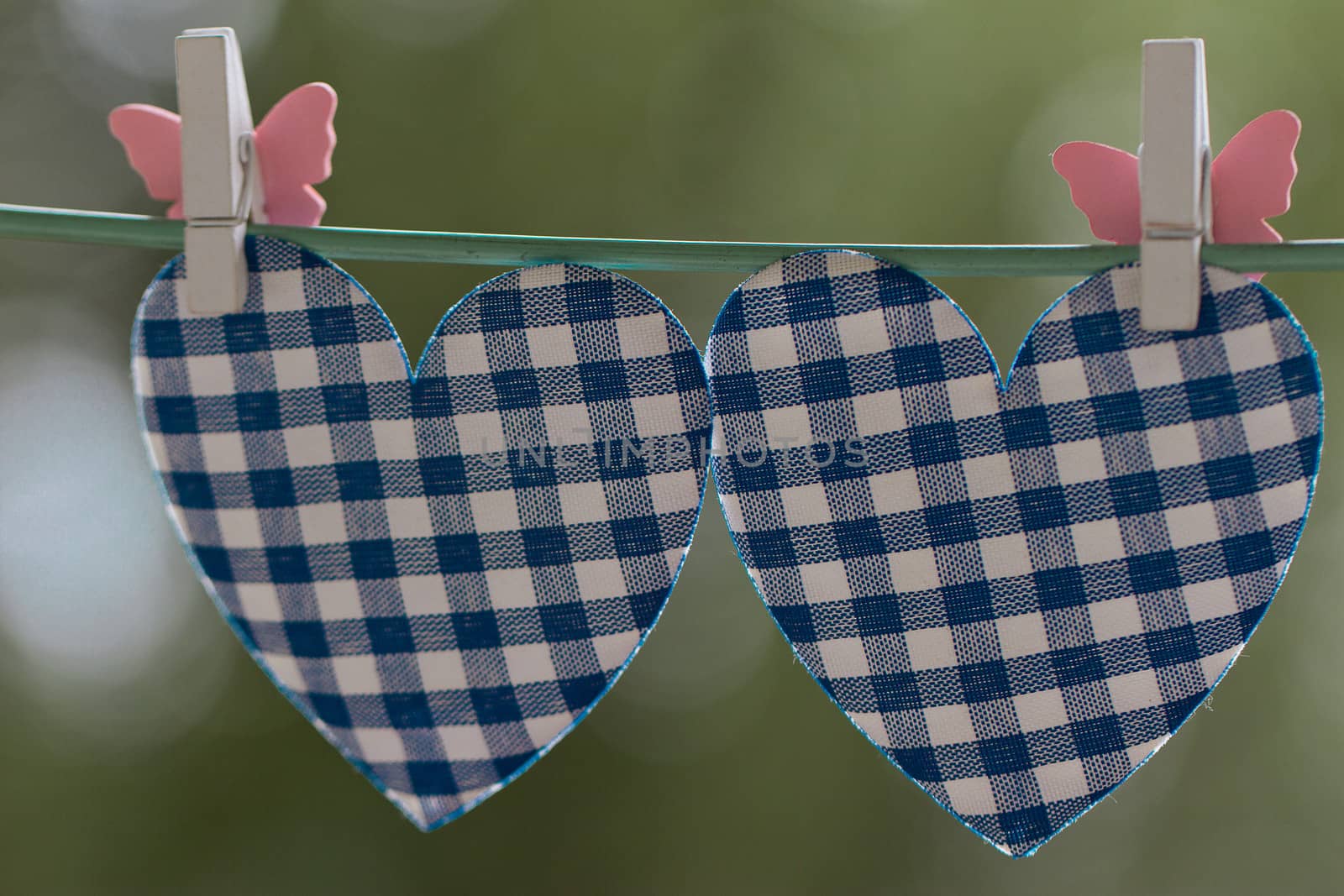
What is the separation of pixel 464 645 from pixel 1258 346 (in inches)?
17.9

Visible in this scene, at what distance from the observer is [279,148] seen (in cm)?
65

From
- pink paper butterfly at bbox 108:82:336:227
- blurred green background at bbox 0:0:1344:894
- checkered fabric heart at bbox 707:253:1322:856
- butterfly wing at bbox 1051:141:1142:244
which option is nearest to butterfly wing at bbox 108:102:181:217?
pink paper butterfly at bbox 108:82:336:227

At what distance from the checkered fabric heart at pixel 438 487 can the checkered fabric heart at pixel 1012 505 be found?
5 centimetres

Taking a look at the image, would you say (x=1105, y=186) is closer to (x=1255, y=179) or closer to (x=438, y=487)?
(x=1255, y=179)

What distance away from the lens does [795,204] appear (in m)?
1.88

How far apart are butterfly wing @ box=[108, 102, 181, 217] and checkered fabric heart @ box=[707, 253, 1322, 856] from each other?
0.33m

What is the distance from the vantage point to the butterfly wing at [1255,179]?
0.58 m

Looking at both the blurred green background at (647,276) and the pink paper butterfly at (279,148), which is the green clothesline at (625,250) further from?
the blurred green background at (647,276)

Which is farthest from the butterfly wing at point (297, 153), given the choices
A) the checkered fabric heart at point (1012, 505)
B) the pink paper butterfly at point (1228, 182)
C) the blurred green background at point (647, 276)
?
the blurred green background at point (647, 276)

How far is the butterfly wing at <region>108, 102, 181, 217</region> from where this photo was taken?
2.14ft

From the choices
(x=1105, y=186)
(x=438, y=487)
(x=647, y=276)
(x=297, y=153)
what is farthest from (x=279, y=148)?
(x=647, y=276)

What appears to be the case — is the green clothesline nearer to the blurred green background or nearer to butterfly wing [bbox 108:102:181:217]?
butterfly wing [bbox 108:102:181:217]

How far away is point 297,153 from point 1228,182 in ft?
1.65

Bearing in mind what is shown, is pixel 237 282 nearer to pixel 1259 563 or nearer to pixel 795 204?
pixel 1259 563
